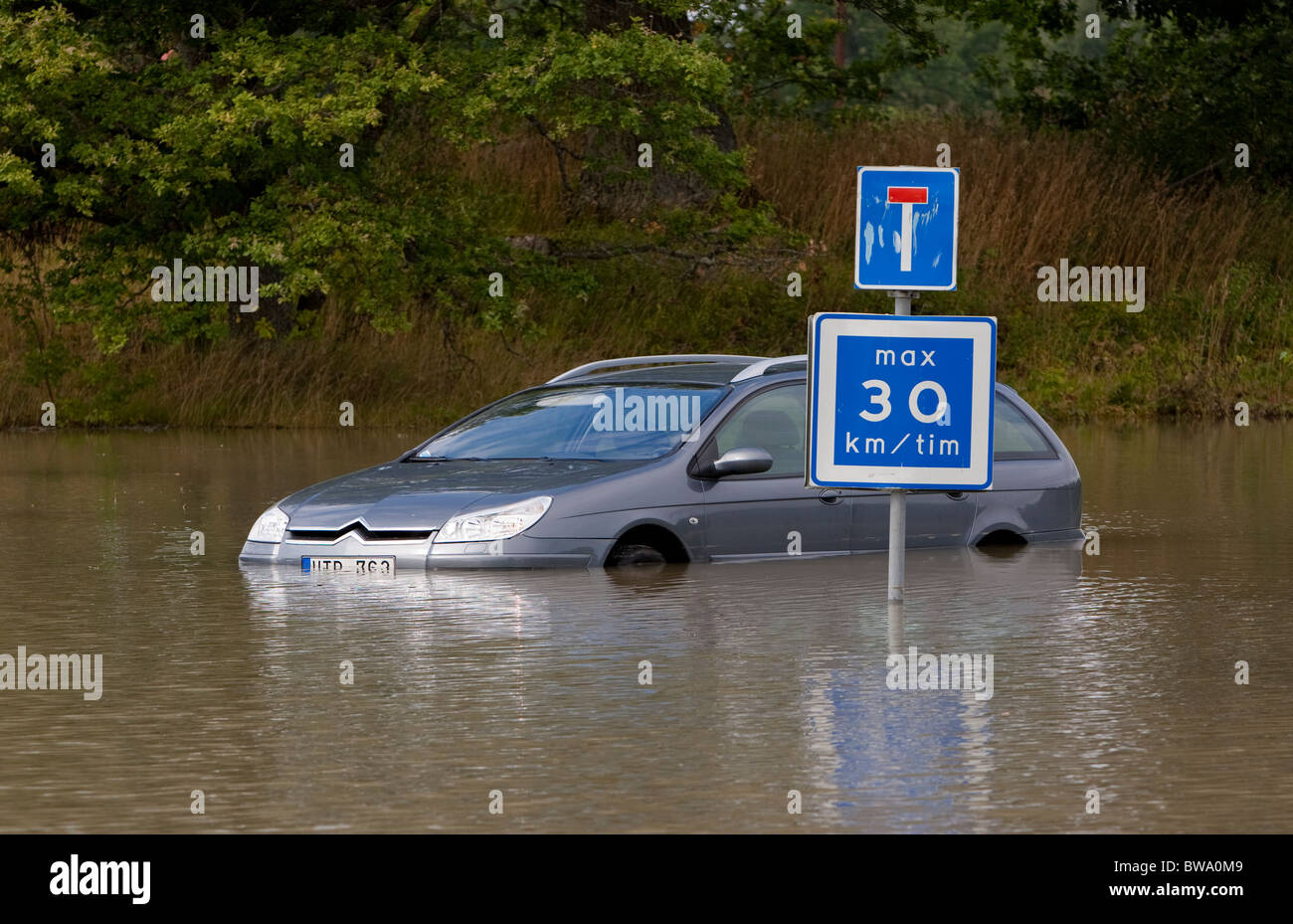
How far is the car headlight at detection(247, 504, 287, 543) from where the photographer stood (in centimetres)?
1311

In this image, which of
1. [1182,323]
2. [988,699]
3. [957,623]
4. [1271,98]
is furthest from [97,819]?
[1271,98]

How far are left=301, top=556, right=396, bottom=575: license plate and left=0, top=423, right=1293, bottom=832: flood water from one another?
0.19 m

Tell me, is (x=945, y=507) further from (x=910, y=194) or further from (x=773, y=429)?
(x=910, y=194)

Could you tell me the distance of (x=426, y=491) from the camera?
13.0m

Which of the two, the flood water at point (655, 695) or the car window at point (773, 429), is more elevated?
the car window at point (773, 429)

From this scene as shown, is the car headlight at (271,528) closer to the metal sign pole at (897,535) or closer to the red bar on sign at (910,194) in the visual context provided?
the metal sign pole at (897,535)

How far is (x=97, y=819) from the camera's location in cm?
657

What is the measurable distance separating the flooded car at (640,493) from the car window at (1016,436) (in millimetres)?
11

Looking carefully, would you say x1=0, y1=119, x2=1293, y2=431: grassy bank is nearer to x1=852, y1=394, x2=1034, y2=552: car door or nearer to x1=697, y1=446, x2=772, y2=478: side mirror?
x1=852, y1=394, x2=1034, y2=552: car door

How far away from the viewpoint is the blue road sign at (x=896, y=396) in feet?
37.7

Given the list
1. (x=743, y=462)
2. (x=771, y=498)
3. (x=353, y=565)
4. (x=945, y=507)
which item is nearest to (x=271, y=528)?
(x=353, y=565)

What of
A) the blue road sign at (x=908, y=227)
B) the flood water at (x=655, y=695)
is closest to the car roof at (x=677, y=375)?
the flood water at (x=655, y=695)

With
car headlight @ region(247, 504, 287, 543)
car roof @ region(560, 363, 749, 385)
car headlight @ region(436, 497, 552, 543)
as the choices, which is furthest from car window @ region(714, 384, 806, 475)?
car headlight @ region(247, 504, 287, 543)

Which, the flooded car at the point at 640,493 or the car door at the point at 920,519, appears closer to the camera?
the flooded car at the point at 640,493
